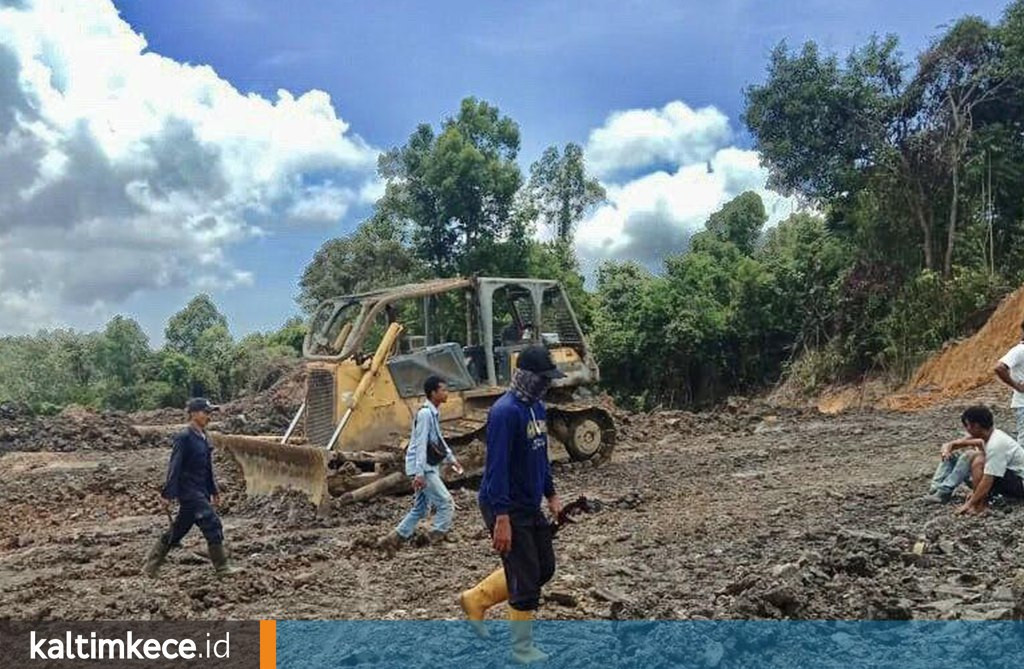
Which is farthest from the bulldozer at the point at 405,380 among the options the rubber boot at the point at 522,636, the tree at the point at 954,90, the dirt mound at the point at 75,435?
the tree at the point at 954,90

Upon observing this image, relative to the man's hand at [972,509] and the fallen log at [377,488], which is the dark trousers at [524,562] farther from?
the fallen log at [377,488]

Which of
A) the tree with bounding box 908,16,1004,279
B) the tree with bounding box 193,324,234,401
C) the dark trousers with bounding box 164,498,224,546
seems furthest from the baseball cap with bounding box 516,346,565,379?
the tree with bounding box 193,324,234,401

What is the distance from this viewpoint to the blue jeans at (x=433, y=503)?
Result: 9.19m

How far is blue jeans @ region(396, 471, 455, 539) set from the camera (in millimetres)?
9188

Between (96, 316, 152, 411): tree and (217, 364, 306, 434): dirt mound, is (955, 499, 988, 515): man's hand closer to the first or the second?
(217, 364, 306, 434): dirt mound

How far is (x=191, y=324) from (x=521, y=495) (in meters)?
54.8

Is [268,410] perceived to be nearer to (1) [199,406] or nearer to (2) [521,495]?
(1) [199,406]

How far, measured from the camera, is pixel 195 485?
8477mm

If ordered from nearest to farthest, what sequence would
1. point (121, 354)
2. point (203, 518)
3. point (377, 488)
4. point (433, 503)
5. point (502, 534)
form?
point (502, 534), point (203, 518), point (433, 503), point (377, 488), point (121, 354)

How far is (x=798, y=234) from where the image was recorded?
30297mm

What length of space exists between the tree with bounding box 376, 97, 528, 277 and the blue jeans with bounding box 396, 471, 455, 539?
883 inches

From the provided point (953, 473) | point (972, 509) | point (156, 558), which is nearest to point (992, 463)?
point (972, 509)

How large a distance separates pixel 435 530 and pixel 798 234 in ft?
76.1

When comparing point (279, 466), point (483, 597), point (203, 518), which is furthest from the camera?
point (279, 466)
